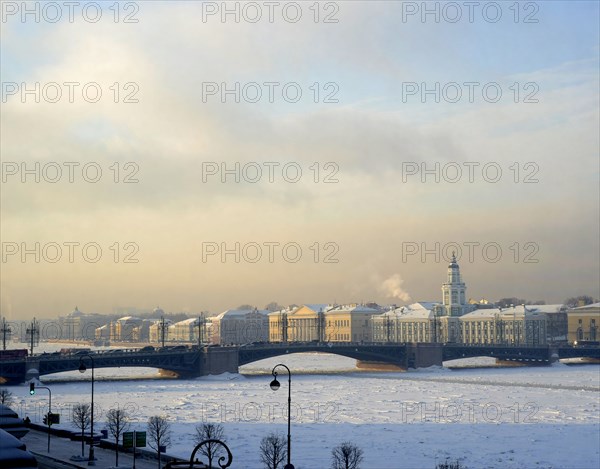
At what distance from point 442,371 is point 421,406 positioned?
5894cm

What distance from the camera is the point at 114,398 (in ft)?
291

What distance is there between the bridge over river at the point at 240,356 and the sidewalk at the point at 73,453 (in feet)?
131

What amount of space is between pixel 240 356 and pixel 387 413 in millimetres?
56703

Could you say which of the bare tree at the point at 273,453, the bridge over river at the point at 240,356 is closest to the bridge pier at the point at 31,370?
the bridge over river at the point at 240,356

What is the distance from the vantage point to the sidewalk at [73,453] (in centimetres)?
4581

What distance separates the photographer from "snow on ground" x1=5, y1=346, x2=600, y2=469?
175 feet

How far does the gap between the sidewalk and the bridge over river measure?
3991 cm

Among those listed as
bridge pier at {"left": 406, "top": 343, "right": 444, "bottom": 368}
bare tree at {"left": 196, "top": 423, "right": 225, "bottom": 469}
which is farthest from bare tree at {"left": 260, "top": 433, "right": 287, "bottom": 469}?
bridge pier at {"left": 406, "top": 343, "right": 444, "bottom": 368}

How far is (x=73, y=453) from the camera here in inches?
1973

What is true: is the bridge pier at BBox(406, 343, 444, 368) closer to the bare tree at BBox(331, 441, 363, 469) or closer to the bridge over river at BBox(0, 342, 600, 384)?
the bridge over river at BBox(0, 342, 600, 384)

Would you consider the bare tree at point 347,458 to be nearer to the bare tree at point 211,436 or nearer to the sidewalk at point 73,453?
the bare tree at point 211,436

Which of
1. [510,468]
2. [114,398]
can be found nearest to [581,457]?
[510,468]

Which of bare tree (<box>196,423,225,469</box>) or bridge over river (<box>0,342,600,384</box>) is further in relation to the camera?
bridge over river (<box>0,342,600,384</box>)

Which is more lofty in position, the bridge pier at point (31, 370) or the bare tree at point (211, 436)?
the bridge pier at point (31, 370)
